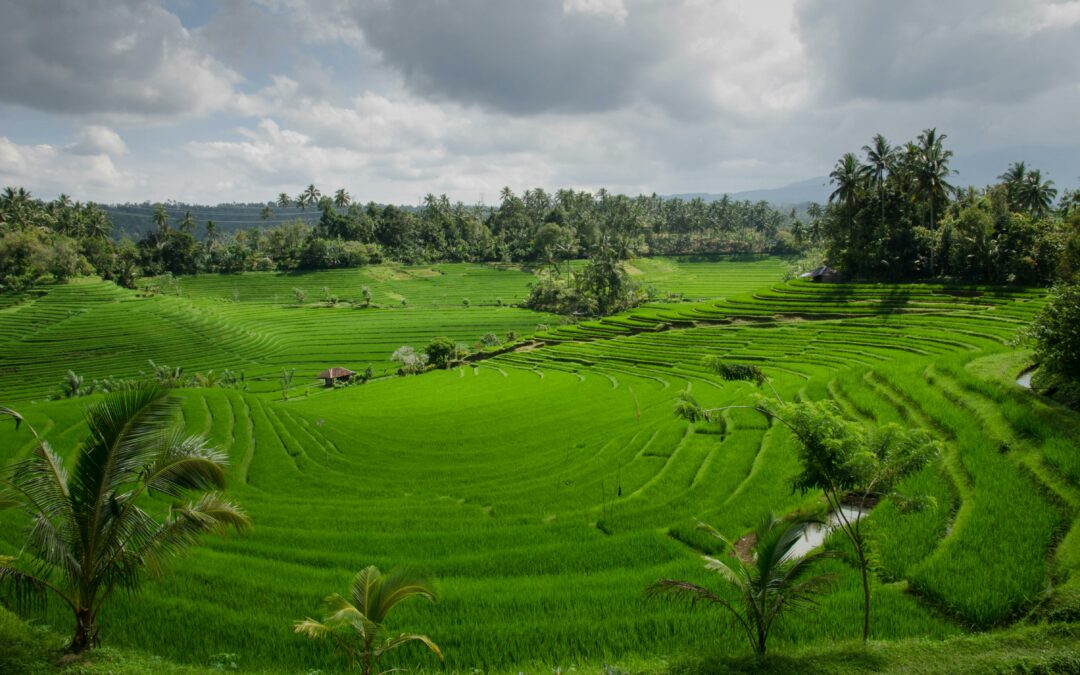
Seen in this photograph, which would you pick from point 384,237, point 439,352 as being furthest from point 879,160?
point 384,237

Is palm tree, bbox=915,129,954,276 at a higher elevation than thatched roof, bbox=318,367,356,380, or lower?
higher

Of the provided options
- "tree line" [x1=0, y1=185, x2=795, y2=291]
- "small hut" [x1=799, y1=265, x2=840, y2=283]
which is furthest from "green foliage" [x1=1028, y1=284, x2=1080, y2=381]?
"tree line" [x1=0, y1=185, x2=795, y2=291]

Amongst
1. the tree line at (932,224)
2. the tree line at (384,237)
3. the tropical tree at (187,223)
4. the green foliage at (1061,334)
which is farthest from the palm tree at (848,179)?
the tropical tree at (187,223)

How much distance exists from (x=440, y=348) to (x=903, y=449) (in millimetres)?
56190

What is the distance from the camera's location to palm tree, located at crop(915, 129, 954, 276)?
55.2 metres

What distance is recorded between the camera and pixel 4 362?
202ft

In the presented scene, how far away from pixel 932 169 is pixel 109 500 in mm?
66816

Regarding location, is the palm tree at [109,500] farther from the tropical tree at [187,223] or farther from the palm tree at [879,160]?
the tropical tree at [187,223]

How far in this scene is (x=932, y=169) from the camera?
2202 inches

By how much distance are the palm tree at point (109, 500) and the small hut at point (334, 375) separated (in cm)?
5077

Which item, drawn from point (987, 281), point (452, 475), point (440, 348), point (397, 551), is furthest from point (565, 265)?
point (397, 551)

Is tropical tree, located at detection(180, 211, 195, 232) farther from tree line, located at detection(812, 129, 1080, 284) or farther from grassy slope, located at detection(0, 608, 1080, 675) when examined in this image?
grassy slope, located at detection(0, 608, 1080, 675)

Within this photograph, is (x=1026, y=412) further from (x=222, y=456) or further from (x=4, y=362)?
(x=4, y=362)

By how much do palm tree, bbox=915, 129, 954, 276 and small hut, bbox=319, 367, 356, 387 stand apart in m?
56.6
